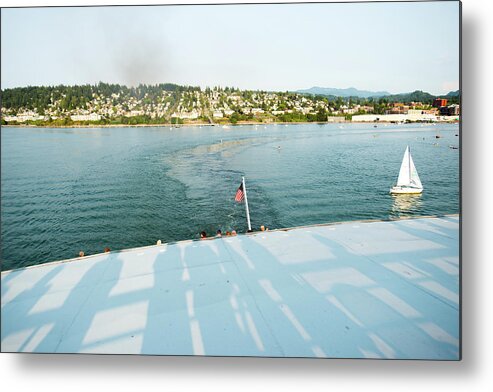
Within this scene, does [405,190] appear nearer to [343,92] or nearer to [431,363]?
[343,92]

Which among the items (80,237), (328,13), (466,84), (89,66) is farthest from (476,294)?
(80,237)

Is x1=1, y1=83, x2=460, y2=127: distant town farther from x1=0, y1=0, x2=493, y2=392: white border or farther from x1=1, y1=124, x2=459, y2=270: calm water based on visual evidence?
x1=1, y1=124, x2=459, y2=270: calm water

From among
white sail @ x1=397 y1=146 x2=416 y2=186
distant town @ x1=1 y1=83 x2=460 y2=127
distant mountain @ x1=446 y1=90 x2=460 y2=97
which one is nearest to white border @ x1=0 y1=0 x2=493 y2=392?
distant mountain @ x1=446 y1=90 x2=460 y2=97

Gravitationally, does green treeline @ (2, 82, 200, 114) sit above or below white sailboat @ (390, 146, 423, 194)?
above

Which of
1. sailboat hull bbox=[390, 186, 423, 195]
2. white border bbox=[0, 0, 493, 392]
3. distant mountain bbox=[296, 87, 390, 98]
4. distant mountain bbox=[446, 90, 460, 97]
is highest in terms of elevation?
distant mountain bbox=[296, 87, 390, 98]

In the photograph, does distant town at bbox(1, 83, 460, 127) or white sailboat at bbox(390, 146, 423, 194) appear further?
white sailboat at bbox(390, 146, 423, 194)

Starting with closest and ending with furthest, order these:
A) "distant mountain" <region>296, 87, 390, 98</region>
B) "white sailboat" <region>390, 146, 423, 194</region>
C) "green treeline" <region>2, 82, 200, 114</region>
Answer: "green treeline" <region>2, 82, 200, 114</region>, "distant mountain" <region>296, 87, 390, 98</region>, "white sailboat" <region>390, 146, 423, 194</region>
